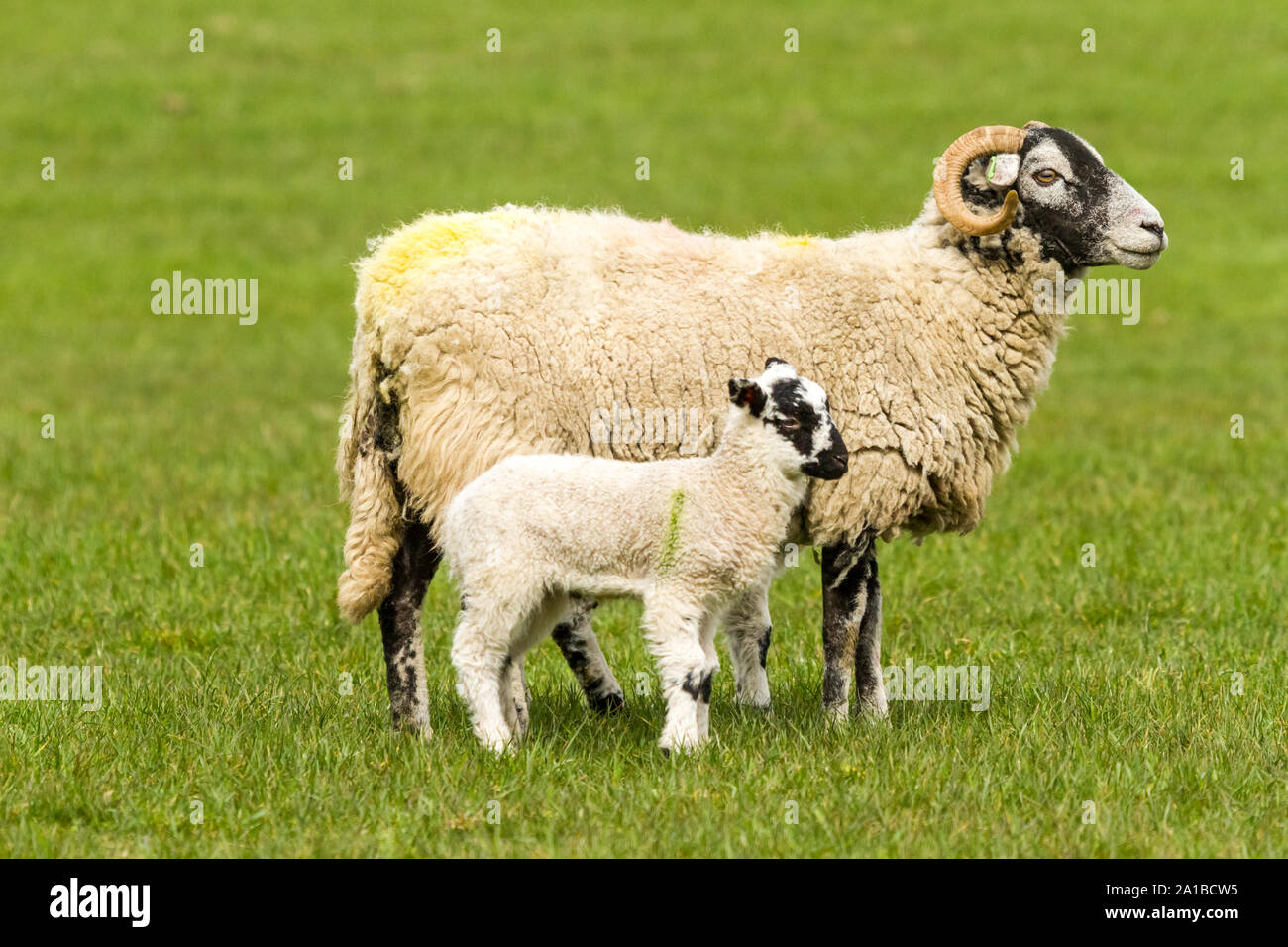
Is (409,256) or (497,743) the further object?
(409,256)

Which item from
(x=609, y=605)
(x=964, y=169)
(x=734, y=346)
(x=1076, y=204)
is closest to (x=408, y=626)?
(x=734, y=346)

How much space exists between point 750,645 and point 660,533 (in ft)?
4.13

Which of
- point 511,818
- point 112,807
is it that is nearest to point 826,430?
point 511,818

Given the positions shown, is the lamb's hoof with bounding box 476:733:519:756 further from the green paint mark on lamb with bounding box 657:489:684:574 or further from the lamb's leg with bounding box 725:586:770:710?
the lamb's leg with bounding box 725:586:770:710

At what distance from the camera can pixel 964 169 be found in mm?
6902

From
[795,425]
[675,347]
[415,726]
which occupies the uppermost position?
[675,347]

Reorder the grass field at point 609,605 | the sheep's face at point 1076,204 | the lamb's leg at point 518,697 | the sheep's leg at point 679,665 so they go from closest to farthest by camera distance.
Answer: the grass field at point 609,605
the sheep's leg at point 679,665
the lamb's leg at point 518,697
the sheep's face at point 1076,204

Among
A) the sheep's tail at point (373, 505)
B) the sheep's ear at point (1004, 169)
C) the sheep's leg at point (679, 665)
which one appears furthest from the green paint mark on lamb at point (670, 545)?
the sheep's ear at point (1004, 169)

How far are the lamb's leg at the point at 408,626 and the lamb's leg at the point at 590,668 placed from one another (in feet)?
1.91

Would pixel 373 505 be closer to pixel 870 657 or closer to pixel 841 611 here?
pixel 841 611

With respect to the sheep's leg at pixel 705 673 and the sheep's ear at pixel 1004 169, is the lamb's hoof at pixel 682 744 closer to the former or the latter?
the sheep's leg at pixel 705 673

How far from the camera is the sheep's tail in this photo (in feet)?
22.5

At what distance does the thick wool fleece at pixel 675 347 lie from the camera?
6629 millimetres
